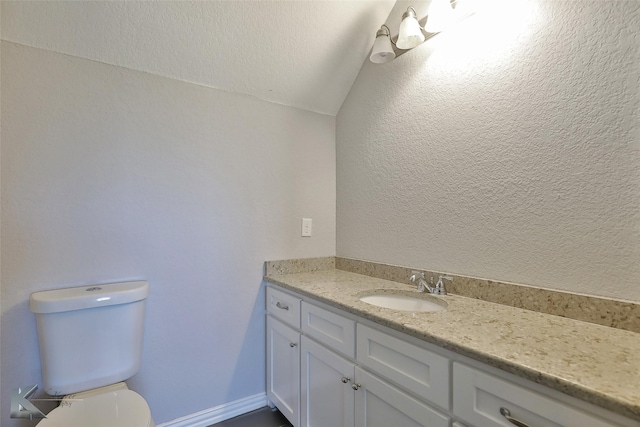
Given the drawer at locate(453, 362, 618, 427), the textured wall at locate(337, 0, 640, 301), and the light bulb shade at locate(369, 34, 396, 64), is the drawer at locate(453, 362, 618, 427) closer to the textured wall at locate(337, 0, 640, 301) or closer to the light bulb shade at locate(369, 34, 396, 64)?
the textured wall at locate(337, 0, 640, 301)

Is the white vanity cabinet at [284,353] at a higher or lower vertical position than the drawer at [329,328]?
lower

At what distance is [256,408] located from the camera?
5.72 ft

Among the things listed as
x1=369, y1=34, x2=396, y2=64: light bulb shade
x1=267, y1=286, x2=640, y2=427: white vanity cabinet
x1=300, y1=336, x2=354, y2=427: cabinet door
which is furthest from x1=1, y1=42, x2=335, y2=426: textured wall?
x1=369, y1=34, x2=396, y2=64: light bulb shade

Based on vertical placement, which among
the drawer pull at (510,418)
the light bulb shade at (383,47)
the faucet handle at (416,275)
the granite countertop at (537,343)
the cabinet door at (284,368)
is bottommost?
the cabinet door at (284,368)

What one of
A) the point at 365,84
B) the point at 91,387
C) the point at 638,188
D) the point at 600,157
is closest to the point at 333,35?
the point at 365,84

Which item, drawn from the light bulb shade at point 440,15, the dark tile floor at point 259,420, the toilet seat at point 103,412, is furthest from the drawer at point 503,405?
the light bulb shade at point 440,15

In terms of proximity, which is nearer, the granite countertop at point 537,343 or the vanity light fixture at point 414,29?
the granite countertop at point 537,343

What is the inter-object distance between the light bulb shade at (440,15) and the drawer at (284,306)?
1387 millimetres

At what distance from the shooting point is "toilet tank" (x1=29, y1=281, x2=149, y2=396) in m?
1.15

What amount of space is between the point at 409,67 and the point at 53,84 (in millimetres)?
1637

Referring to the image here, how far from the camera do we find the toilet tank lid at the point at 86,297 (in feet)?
3.70

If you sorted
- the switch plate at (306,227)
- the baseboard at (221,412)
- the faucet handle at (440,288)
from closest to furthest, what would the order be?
the faucet handle at (440,288) < the baseboard at (221,412) < the switch plate at (306,227)

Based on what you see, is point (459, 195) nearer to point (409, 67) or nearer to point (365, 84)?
point (409, 67)

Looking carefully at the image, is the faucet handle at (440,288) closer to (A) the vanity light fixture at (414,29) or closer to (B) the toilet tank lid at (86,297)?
(A) the vanity light fixture at (414,29)
